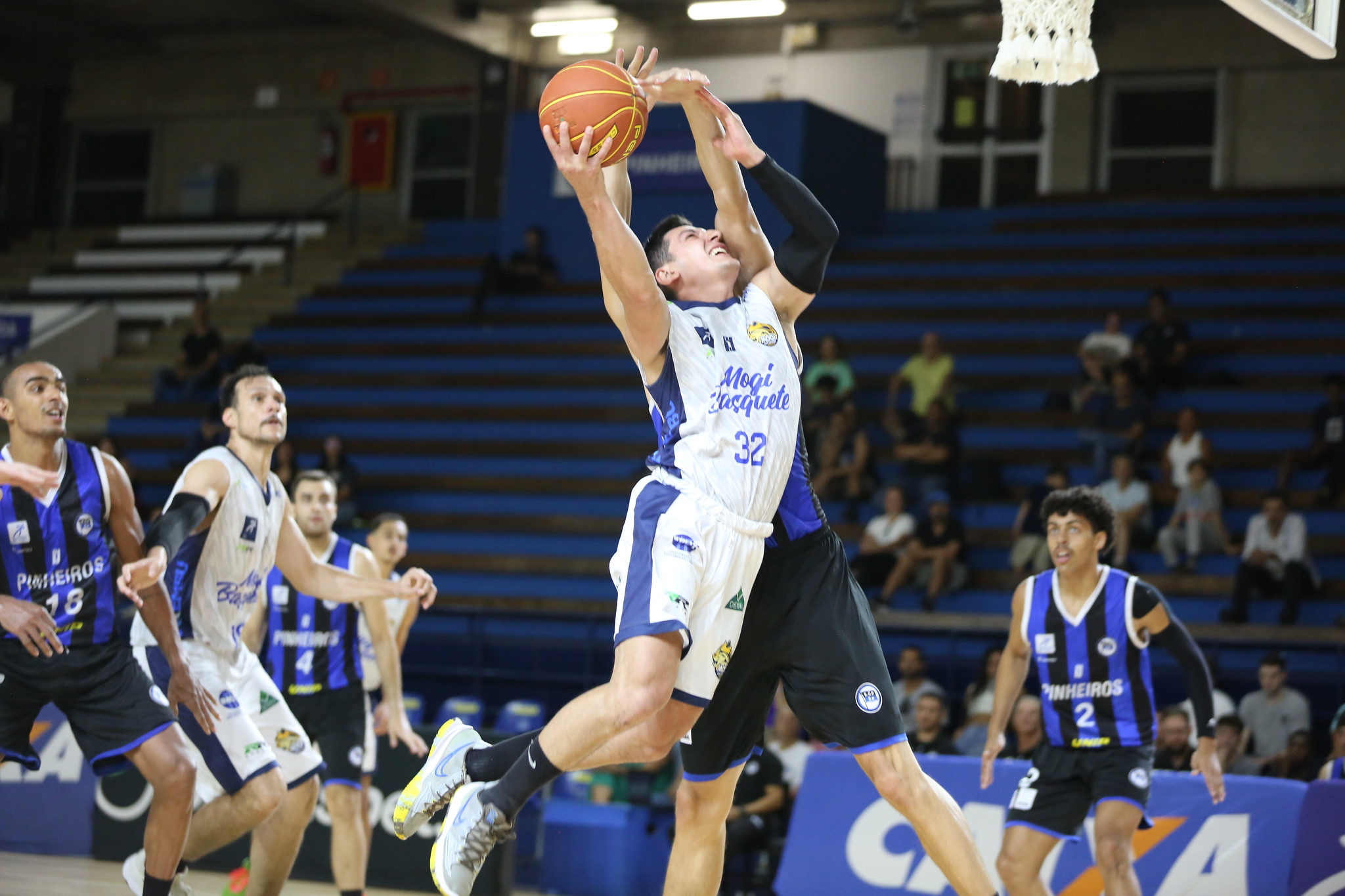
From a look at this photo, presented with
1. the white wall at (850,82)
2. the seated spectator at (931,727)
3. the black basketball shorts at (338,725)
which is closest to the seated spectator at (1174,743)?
the seated spectator at (931,727)

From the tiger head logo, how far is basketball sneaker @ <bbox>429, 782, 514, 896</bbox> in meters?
0.76

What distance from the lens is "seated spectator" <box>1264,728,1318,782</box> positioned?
9.41 m

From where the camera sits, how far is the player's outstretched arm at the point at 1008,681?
271 inches

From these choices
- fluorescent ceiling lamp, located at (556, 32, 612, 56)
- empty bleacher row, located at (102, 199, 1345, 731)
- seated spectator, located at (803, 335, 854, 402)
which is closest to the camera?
empty bleacher row, located at (102, 199, 1345, 731)

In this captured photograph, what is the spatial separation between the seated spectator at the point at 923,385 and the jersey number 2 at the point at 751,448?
10.2m

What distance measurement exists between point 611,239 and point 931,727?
6371 mm

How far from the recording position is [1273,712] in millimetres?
10141

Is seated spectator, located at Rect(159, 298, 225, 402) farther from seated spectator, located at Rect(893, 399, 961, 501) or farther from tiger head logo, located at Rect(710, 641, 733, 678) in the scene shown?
tiger head logo, located at Rect(710, 641, 733, 678)

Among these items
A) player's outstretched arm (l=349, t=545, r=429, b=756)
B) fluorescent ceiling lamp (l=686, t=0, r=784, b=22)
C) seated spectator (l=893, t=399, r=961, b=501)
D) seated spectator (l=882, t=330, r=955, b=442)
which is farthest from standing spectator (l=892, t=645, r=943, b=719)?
fluorescent ceiling lamp (l=686, t=0, r=784, b=22)

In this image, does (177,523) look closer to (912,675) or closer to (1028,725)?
(1028,725)

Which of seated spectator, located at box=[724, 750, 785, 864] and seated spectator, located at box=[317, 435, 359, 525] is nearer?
seated spectator, located at box=[724, 750, 785, 864]

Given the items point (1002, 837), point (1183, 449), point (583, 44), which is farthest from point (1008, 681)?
point (583, 44)

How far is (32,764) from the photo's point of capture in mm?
5930

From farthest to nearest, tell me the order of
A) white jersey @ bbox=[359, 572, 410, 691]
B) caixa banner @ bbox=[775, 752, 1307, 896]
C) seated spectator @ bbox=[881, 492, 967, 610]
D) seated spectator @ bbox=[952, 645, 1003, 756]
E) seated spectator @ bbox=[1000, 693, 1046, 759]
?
seated spectator @ bbox=[881, 492, 967, 610] < seated spectator @ bbox=[952, 645, 1003, 756] < seated spectator @ bbox=[1000, 693, 1046, 759] < white jersey @ bbox=[359, 572, 410, 691] < caixa banner @ bbox=[775, 752, 1307, 896]
